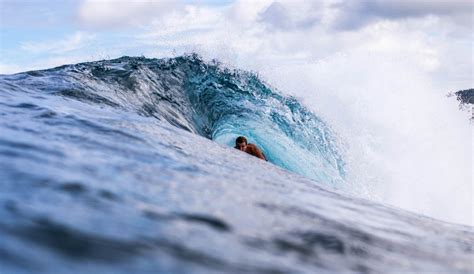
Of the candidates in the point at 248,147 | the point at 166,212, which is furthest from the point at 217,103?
the point at 166,212

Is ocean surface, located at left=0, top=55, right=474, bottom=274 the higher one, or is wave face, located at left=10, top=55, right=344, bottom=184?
wave face, located at left=10, top=55, right=344, bottom=184

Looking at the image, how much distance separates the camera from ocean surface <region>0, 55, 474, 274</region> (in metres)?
2.83

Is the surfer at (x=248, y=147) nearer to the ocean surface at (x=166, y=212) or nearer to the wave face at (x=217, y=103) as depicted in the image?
the wave face at (x=217, y=103)

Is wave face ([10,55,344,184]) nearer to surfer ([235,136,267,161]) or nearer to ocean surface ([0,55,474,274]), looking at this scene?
surfer ([235,136,267,161])

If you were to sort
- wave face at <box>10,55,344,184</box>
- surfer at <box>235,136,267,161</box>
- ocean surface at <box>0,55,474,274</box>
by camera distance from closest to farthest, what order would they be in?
ocean surface at <box>0,55,474,274</box>, surfer at <box>235,136,267,161</box>, wave face at <box>10,55,344,184</box>

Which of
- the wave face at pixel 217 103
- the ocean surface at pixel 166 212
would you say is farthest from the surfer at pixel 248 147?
the ocean surface at pixel 166 212

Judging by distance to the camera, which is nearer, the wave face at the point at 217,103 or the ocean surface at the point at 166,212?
the ocean surface at the point at 166,212

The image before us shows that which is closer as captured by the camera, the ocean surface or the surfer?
the ocean surface

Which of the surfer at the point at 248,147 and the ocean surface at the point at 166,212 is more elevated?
the surfer at the point at 248,147

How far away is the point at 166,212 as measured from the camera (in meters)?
3.50

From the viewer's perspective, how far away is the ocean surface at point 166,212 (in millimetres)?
2834

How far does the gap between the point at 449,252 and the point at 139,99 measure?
827cm

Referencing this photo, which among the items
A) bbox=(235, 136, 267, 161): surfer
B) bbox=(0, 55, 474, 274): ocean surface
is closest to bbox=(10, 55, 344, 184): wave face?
bbox=(235, 136, 267, 161): surfer

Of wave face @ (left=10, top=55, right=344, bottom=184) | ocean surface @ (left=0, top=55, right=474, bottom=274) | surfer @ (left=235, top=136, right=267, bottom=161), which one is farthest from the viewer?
wave face @ (left=10, top=55, right=344, bottom=184)
